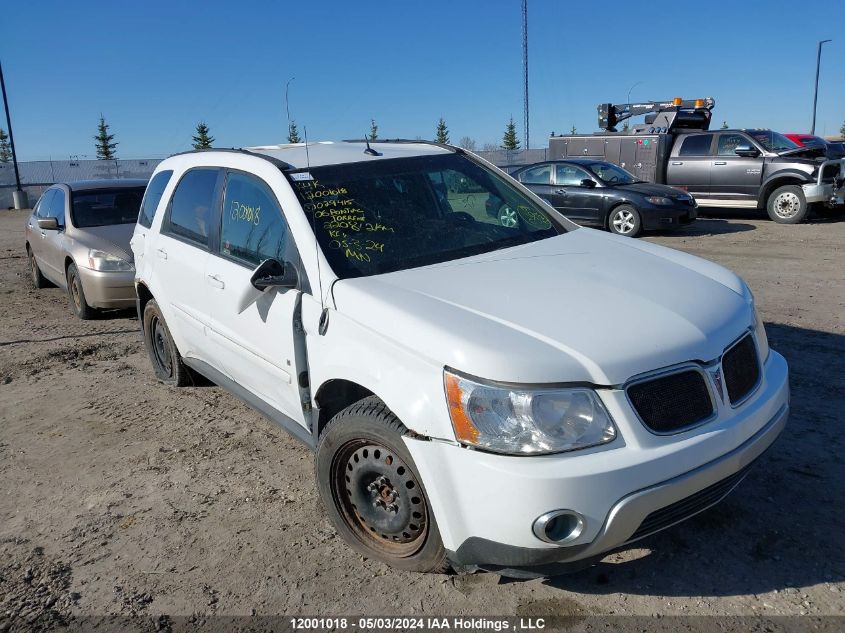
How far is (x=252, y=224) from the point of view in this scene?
384cm

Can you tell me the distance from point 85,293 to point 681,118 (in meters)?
14.6

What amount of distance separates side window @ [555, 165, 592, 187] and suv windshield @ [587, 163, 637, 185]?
23 cm

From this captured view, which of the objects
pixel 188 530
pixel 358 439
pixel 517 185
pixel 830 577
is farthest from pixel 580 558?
pixel 517 185

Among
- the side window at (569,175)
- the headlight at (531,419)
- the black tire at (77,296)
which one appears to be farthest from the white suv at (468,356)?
the side window at (569,175)

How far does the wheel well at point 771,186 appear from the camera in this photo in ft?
46.7

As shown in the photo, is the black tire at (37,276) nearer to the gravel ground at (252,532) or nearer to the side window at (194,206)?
the gravel ground at (252,532)

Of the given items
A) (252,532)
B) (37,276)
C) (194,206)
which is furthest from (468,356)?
(37,276)

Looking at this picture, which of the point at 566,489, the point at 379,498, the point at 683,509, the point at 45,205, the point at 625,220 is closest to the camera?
the point at 566,489

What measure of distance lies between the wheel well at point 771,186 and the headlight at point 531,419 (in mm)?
13858

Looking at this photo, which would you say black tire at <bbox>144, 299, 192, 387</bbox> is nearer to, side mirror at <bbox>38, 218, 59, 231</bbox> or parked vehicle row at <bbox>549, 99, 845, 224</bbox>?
side mirror at <bbox>38, 218, 59, 231</bbox>

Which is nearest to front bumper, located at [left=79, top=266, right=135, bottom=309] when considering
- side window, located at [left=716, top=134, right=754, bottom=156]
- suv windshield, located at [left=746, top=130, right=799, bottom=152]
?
side window, located at [left=716, top=134, right=754, bottom=156]

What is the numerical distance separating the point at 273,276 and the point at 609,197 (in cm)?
1085

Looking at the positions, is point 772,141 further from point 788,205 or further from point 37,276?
point 37,276

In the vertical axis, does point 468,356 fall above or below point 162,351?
above
